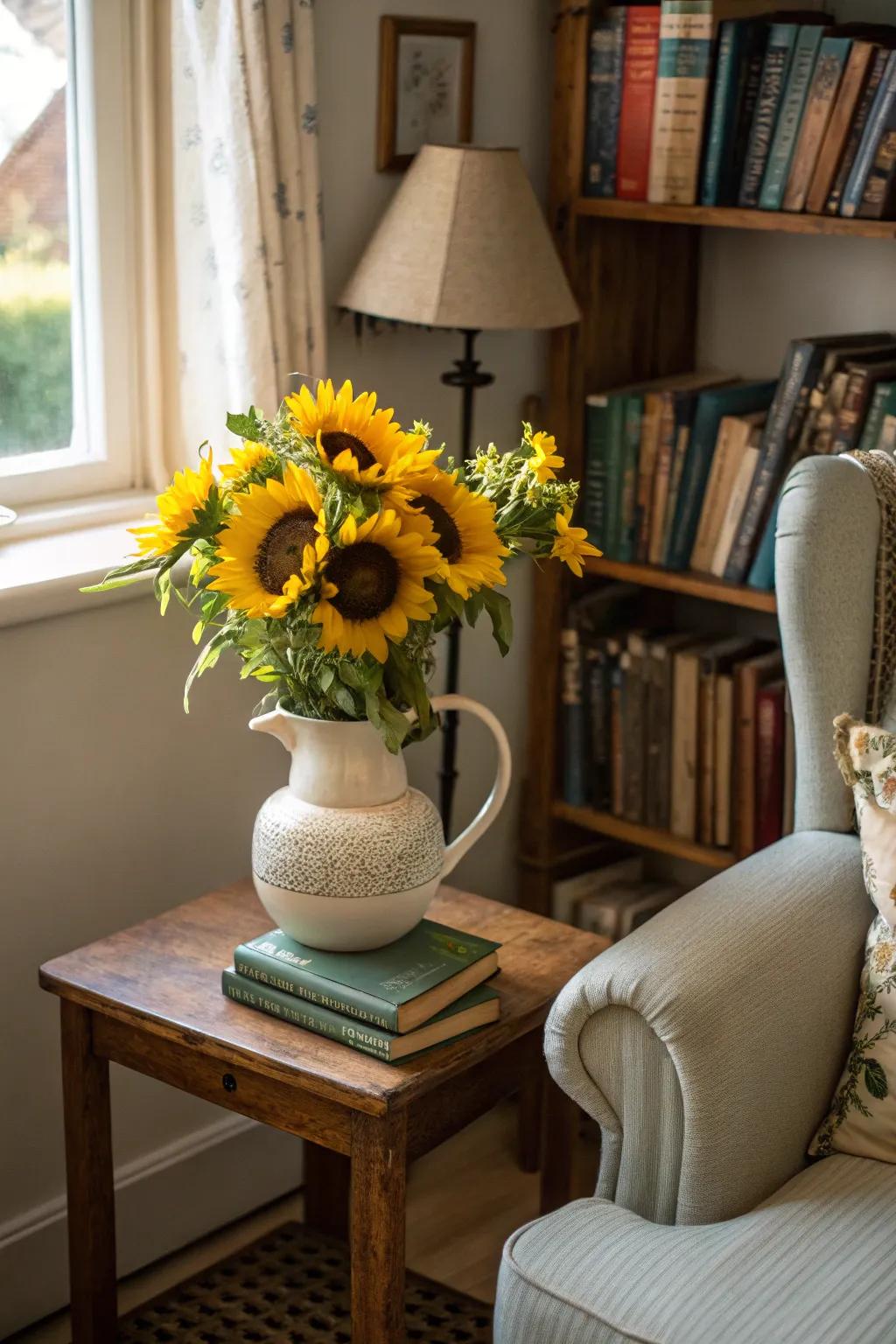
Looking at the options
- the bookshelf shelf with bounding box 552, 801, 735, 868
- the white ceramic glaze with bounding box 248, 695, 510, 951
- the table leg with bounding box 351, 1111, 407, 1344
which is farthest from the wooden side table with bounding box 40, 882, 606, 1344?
the bookshelf shelf with bounding box 552, 801, 735, 868

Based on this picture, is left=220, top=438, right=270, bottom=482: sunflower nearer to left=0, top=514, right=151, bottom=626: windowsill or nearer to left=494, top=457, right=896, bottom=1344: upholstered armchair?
left=0, top=514, right=151, bottom=626: windowsill

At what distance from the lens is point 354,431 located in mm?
1423

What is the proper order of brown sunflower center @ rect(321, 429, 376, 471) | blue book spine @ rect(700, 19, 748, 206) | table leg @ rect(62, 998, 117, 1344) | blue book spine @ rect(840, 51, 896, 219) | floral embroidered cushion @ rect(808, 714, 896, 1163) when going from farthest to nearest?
blue book spine @ rect(700, 19, 748, 206) → blue book spine @ rect(840, 51, 896, 219) → table leg @ rect(62, 998, 117, 1344) → floral embroidered cushion @ rect(808, 714, 896, 1163) → brown sunflower center @ rect(321, 429, 376, 471)

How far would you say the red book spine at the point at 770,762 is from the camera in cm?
220

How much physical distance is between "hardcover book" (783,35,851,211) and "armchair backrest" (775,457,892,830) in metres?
0.43

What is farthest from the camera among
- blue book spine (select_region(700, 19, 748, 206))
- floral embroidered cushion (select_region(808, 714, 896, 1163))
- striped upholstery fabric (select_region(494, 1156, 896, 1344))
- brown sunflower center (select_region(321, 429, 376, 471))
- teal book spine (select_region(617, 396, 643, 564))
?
teal book spine (select_region(617, 396, 643, 564))

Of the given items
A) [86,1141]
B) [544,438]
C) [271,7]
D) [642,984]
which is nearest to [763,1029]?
[642,984]

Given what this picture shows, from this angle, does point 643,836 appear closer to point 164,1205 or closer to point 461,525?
point 164,1205

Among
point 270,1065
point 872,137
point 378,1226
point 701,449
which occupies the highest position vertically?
point 872,137

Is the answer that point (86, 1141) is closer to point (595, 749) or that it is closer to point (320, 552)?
point (320, 552)

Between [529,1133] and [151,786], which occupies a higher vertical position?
[151,786]

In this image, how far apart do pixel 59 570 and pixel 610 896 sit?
1.08 meters

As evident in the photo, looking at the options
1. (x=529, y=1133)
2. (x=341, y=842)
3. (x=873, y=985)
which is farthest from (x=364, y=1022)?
(x=529, y=1133)

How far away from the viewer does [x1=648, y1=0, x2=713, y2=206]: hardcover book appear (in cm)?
202
